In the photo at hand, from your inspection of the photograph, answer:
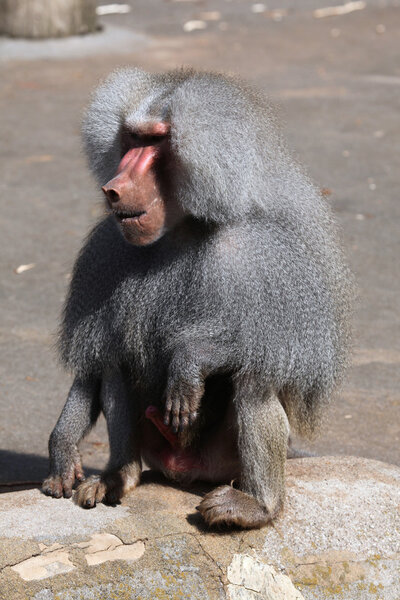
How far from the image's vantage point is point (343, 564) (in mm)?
2887

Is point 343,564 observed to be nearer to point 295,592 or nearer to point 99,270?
point 295,592

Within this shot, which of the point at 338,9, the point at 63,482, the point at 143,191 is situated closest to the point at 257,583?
the point at 63,482

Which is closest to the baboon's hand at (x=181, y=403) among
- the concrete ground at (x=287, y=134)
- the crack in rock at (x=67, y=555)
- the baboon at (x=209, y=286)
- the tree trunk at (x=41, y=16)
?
the baboon at (x=209, y=286)

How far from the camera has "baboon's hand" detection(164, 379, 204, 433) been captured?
9.53 ft

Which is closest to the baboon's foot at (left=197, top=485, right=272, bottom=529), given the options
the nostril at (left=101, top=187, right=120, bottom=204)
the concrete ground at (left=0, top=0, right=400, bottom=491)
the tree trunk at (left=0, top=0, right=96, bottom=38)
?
the nostril at (left=101, top=187, right=120, bottom=204)

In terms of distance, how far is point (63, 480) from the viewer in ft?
10.3

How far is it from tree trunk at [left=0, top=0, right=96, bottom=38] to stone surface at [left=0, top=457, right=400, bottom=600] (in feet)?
29.0

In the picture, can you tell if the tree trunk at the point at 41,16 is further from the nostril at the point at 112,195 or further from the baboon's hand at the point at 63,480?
the nostril at the point at 112,195

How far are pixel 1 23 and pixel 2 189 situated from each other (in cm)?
426

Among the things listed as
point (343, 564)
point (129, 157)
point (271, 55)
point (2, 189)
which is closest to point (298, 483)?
point (343, 564)

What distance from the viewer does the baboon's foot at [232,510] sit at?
9.49 feet

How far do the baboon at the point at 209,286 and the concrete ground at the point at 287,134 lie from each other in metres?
0.43

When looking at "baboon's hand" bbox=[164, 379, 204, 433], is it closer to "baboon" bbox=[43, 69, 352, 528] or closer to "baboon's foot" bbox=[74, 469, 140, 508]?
"baboon" bbox=[43, 69, 352, 528]

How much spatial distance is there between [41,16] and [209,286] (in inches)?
349
